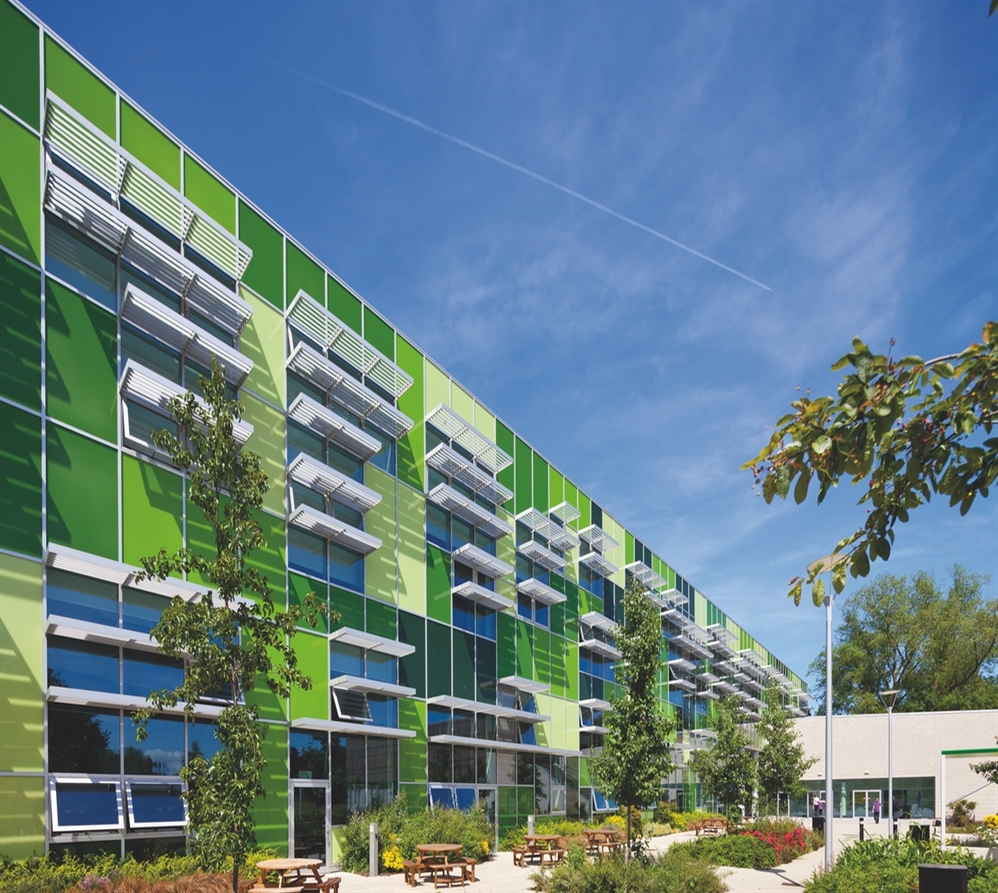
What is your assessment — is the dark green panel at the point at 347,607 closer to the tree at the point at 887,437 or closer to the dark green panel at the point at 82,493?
the dark green panel at the point at 82,493

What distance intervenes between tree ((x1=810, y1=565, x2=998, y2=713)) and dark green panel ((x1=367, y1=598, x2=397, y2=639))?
6153 centimetres

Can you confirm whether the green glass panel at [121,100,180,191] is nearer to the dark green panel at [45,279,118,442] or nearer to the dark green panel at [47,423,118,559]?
the dark green panel at [45,279,118,442]

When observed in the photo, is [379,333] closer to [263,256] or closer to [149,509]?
[263,256]

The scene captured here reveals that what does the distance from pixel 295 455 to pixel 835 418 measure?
21553mm

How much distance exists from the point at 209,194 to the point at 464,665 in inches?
720

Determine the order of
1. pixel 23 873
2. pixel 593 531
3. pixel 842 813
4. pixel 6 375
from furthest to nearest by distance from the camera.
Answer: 1. pixel 842 813
2. pixel 593 531
3. pixel 6 375
4. pixel 23 873

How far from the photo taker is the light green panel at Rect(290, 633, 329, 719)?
76.8 ft

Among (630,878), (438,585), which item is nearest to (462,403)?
(438,585)

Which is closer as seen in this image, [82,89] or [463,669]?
[82,89]

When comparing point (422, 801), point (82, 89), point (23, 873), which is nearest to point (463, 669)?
point (422, 801)

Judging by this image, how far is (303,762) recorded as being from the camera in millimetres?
23219

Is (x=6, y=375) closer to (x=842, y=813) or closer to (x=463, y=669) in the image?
(x=463, y=669)

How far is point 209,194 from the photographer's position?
2302 cm

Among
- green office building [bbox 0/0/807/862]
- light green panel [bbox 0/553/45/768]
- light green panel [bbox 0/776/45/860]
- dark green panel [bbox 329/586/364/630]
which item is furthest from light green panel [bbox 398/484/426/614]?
light green panel [bbox 0/776/45/860]
